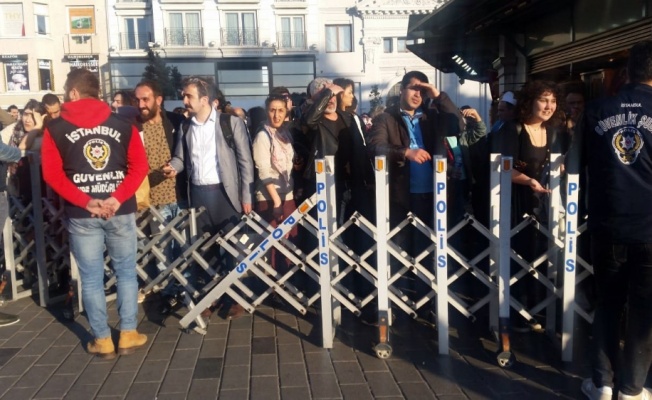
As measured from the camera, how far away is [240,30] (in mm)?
42781

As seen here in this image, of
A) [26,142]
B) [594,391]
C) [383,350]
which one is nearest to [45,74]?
[26,142]

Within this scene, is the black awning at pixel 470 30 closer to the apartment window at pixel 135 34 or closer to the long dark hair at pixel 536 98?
the long dark hair at pixel 536 98

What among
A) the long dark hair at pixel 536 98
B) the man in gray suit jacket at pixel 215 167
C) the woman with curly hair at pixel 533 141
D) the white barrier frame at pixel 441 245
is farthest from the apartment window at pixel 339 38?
the white barrier frame at pixel 441 245

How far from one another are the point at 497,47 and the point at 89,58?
34651mm

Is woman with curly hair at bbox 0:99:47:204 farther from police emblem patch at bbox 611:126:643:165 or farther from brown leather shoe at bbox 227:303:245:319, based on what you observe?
police emblem patch at bbox 611:126:643:165

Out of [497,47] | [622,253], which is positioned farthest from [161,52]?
[622,253]

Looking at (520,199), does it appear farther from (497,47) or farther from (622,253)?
(497,47)

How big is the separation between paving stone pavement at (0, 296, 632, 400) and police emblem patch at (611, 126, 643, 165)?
5.25 feet

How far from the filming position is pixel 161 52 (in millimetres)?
41688

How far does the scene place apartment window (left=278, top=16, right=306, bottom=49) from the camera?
4284 centimetres

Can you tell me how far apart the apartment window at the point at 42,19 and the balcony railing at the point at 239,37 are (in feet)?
37.4

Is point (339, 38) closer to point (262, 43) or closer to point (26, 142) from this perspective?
point (262, 43)

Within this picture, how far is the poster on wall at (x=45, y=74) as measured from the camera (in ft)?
131

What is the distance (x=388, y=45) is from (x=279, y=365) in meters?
40.5
